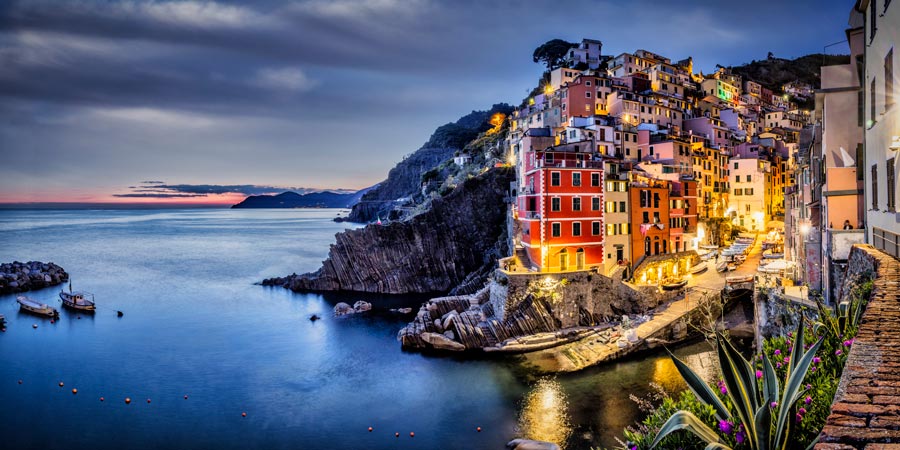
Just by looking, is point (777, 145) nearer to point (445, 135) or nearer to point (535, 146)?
point (535, 146)

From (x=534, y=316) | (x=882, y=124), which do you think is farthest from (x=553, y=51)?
(x=882, y=124)

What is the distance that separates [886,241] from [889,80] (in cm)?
364

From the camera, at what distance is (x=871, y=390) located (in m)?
4.21

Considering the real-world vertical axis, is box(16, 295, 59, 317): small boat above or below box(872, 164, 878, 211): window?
below

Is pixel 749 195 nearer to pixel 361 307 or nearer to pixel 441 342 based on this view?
pixel 441 342

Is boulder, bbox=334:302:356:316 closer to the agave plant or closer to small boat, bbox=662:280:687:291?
small boat, bbox=662:280:687:291

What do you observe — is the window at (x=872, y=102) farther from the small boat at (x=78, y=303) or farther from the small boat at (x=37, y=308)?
the small boat at (x=78, y=303)

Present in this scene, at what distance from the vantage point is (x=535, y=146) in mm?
51875

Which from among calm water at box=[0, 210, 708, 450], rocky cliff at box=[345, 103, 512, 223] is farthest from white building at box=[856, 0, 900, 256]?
→ rocky cliff at box=[345, 103, 512, 223]

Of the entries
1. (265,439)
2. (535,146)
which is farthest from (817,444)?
(535,146)

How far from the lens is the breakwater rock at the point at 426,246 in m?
57.1

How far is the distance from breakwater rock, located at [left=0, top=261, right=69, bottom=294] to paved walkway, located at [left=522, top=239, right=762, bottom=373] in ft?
194

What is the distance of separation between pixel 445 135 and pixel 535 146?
11040cm

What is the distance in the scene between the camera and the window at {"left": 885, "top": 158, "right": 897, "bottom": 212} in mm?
10777
